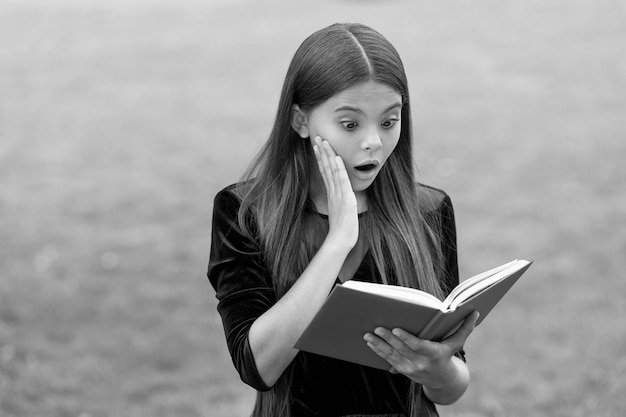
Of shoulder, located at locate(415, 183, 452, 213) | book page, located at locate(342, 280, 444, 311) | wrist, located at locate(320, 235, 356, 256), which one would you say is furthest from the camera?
shoulder, located at locate(415, 183, 452, 213)

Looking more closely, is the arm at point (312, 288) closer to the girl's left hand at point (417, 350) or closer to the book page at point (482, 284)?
the girl's left hand at point (417, 350)

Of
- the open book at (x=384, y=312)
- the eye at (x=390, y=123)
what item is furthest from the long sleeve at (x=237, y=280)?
the eye at (x=390, y=123)

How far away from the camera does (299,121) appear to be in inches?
89.9

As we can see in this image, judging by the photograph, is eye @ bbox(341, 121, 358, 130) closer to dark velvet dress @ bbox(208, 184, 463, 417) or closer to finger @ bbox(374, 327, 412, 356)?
dark velvet dress @ bbox(208, 184, 463, 417)

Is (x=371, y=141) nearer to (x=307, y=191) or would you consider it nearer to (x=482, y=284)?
(x=307, y=191)

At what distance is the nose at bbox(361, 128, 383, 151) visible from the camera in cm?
214

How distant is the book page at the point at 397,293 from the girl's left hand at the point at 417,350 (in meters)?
0.10

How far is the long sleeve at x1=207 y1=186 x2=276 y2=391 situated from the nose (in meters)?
0.36

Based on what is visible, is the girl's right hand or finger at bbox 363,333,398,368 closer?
finger at bbox 363,333,398,368

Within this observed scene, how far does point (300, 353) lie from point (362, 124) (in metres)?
0.58

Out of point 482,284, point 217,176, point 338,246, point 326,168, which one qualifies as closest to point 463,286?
point 482,284

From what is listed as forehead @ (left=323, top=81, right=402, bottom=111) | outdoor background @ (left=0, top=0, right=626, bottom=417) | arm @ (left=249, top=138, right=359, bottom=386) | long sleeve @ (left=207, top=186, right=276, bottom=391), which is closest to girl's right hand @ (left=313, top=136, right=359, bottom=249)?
arm @ (left=249, top=138, right=359, bottom=386)

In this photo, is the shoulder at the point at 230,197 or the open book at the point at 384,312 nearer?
the open book at the point at 384,312

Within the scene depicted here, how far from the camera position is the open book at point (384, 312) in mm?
1906
